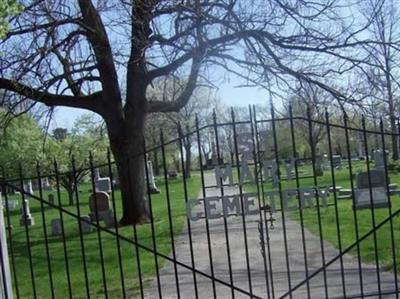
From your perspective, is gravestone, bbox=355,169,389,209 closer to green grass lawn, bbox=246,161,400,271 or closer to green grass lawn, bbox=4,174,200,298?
green grass lawn, bbox=246,161,400,271

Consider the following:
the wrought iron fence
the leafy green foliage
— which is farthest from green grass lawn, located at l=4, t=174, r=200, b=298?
the leafy green foliage

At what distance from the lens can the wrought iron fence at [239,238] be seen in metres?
6.32

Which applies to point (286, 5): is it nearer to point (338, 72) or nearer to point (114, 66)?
point (338, 72)

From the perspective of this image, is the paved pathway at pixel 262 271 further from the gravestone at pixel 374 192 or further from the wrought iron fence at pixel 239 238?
the gravestone at pixel 374 192

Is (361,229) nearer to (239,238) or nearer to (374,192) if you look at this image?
(239,238)

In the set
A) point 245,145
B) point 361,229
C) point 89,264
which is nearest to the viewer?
point 245,145

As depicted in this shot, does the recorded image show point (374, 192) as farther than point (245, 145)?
Yes

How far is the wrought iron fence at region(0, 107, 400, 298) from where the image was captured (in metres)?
6.32

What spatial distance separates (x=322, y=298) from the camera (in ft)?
24.8

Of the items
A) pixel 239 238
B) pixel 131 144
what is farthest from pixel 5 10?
pixel 131 144

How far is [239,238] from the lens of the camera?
1470cm

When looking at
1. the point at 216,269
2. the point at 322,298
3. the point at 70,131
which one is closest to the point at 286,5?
the point at 216,269

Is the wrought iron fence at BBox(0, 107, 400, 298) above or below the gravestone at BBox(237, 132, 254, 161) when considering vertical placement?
below

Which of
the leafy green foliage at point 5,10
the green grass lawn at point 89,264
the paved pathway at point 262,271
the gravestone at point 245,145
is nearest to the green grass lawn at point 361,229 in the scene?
the paved pathway at point 262,271
